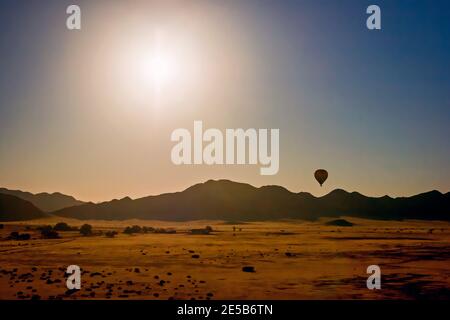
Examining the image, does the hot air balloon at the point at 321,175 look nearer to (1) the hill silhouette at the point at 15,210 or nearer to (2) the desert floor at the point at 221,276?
(2) the desert floor at the point at 221,276

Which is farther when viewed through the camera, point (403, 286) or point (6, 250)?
point (6, 250)

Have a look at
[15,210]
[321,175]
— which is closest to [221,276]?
[321,175]

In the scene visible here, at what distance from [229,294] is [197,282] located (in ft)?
15.1

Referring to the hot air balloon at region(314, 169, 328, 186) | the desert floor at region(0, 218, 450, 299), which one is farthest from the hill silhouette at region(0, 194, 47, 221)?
the desert floor at region(0, 218, 450, 299)

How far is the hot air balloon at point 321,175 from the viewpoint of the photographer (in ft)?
266

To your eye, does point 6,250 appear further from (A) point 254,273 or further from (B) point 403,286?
(B) point 403,286

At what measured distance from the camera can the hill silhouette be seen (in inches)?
7190

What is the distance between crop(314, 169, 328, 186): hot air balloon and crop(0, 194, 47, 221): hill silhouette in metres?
137

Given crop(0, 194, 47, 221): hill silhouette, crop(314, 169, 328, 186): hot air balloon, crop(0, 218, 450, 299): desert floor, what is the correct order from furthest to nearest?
crop(0, 194, 47, 221): hill silhouette < crop(314, 169, 328, 186): hot air balloon < crop(0, 218, 450, 299): desert floor

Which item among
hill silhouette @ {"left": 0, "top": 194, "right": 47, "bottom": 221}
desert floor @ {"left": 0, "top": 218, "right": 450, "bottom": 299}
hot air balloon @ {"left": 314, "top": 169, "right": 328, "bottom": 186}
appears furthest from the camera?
hill silhouette @ {"left": 0, "top": 194, "right": 47, "bottom": 221}

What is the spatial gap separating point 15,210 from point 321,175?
144922 millimetres

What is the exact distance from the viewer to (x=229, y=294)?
27656 mm

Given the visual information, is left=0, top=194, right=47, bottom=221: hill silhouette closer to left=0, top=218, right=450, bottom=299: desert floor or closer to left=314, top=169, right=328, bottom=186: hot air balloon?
left=314, top=169, right=328, bottom=186: hot air balloon
